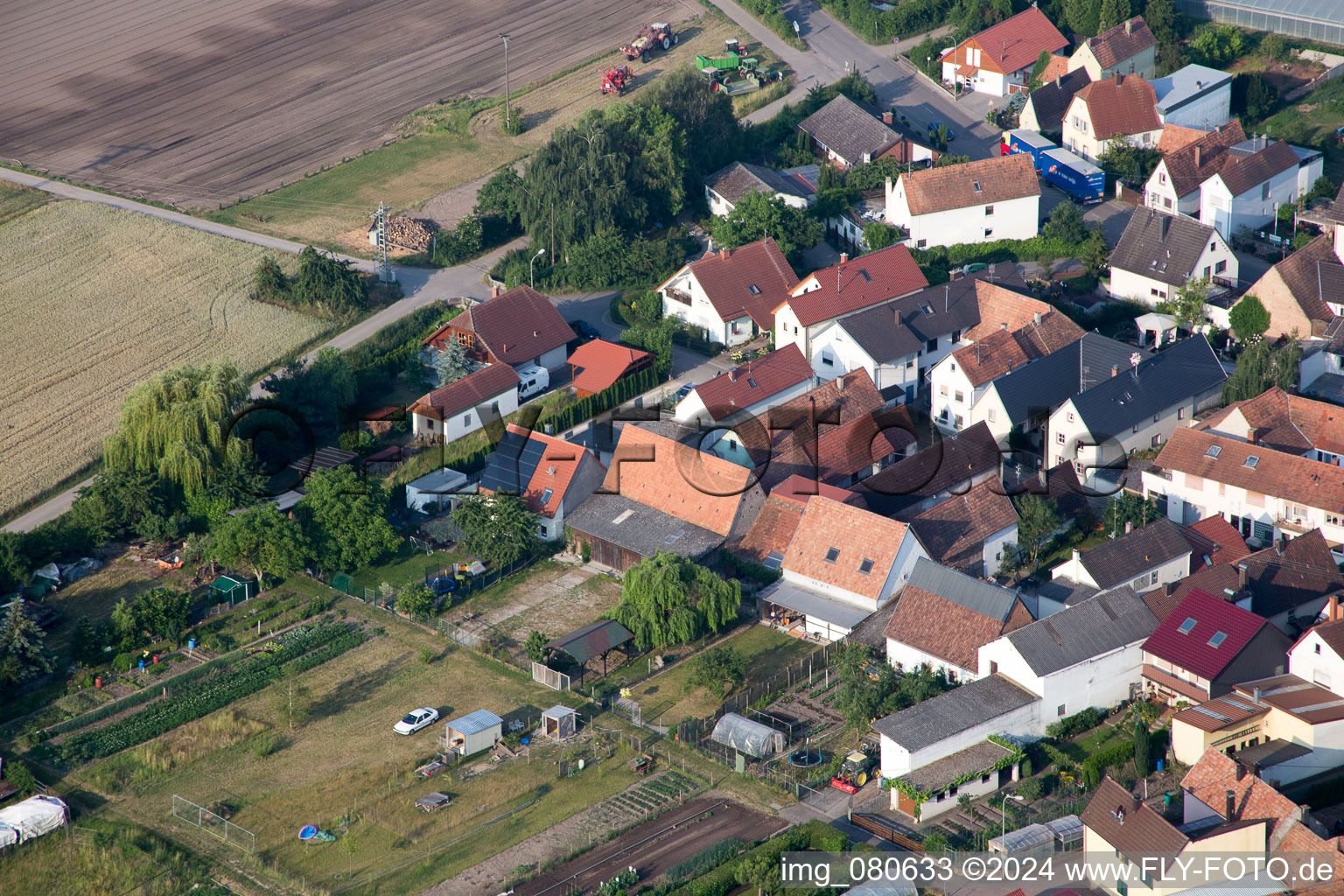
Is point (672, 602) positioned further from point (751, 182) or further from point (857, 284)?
point (751, 182)

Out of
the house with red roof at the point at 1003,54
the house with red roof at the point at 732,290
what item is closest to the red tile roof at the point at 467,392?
the house with red roof at the point at 732,290

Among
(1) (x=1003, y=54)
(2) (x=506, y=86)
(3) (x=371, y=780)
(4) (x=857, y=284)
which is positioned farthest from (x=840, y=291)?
(2) (x=506, y=86)

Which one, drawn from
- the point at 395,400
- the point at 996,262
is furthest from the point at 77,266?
the point at 996,262

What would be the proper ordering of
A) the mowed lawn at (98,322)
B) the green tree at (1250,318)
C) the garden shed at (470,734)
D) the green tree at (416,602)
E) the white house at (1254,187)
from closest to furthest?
1. the garden shed at (470,734)
2. the green tree at (416,602)
3. the green tree at (1250,318)
4. the mowed lawn at (98,322)
5. the white house at (1254,187)

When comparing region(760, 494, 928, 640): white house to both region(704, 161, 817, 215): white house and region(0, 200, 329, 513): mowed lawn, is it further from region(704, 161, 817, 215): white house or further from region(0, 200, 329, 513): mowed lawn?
region(0, 200, 329, 513): mowed lawn

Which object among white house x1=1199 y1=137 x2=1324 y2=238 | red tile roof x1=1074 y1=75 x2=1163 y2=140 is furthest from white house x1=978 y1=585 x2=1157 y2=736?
red tile roof x1=1074 y1=75 x2=1163 y2=140

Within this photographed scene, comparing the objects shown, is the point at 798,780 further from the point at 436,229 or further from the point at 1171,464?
the point at 436,229

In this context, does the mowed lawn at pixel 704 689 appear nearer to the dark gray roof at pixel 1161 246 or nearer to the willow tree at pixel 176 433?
the willow tree at pixel 176 433

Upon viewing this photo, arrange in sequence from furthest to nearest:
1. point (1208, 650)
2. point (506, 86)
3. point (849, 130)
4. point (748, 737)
A: point (506, 86)
point (849, 130)
point (748, 737)
point (1208, 650)
